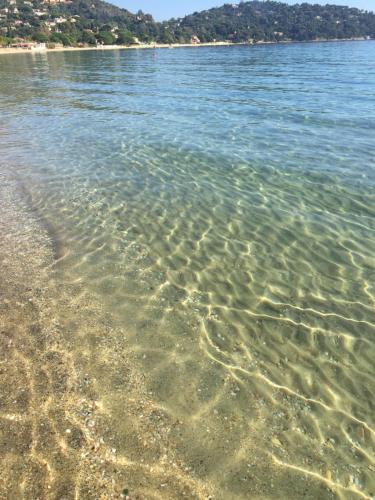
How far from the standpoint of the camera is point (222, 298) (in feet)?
21.6

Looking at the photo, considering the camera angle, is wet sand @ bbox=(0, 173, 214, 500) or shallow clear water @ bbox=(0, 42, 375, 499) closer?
wet sand @ bbox=(0, 173, 214, 500)

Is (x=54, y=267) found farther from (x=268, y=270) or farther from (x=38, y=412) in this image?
(x=268, y=270)

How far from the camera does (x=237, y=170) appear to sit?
12.7 metres

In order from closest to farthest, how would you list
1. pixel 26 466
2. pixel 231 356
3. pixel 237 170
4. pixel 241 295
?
1. pixel 26 466
2. pixel 231 356
3. pixel 241 295
4. pixel 237 170

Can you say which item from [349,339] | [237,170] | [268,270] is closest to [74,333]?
[268,270]

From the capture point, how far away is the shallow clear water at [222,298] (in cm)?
410

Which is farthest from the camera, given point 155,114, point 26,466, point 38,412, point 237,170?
point 155,114

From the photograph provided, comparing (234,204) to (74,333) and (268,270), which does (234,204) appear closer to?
(268,270)

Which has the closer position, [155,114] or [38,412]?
[38,412]

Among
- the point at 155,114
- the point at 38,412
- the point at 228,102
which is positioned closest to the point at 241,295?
the point at 38,412

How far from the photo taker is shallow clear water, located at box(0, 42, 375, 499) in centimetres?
410

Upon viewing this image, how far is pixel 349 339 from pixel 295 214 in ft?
14.7

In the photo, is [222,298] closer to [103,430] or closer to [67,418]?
[103,430]

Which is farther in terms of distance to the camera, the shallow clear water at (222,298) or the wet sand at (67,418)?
the shallow clear water at (222,298)
